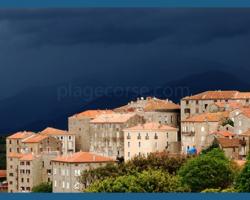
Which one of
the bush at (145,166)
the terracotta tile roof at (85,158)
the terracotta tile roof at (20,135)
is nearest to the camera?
the bush at (145,166)

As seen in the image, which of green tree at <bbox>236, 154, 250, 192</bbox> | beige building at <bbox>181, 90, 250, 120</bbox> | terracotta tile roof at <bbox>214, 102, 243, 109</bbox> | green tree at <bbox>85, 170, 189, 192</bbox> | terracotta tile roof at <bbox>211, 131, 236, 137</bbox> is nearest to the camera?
green tree at <bbox>85, 170, 189, 192</bbox>

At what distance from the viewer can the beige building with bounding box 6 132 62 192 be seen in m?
20.6

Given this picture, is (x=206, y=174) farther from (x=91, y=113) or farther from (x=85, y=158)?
(x=91, y=113)

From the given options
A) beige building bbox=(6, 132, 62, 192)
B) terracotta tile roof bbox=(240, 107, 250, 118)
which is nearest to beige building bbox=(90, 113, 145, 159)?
beige building bbox=(6, 132, 62, 192)

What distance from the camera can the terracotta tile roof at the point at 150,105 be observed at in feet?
70.1

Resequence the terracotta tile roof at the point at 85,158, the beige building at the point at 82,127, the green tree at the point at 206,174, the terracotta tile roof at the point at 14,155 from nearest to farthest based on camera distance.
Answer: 1. the green tree at the point at 206,174
2. the terracotta tile roof at the point at 85,158
3. the beige building at the point at 82,127
4. the terracotta tile roof at the point at 14,155

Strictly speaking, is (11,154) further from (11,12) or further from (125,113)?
(11,12)

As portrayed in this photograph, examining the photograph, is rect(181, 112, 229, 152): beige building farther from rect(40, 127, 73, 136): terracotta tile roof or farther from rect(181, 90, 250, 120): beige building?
rect(40, 127, 73, 136): terracotta tile roof

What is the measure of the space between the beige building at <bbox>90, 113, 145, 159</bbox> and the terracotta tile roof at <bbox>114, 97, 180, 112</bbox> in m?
0.58

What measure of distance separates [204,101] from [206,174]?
6.92m

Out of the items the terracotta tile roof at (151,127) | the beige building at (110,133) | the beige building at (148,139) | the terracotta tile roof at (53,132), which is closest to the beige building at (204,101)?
the terracotta tile roof at (151,127)

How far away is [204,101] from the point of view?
20734mm

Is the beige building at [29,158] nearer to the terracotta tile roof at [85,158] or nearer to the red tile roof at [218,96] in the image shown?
the terracotta tile roof at [85,158]

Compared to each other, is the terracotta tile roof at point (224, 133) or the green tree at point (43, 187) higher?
the terracotta tile roof at point (224, 133)
